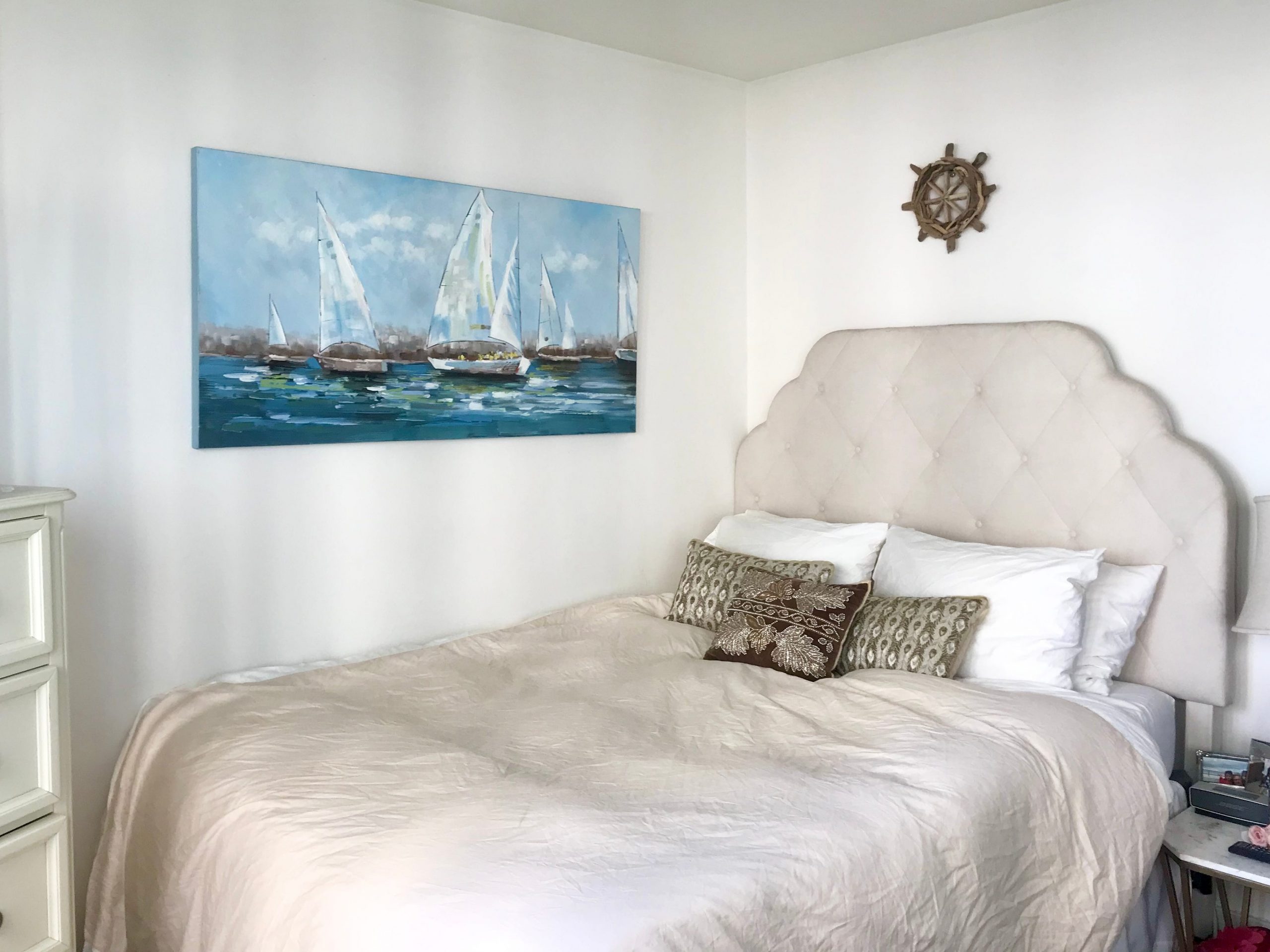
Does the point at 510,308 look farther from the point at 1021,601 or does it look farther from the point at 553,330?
the point at 1021,601

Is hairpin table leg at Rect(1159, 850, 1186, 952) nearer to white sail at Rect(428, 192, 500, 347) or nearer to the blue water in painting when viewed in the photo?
the blue water in painting

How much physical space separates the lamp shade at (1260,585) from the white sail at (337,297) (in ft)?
7.40

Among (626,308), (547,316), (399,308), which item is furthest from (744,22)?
(399,308)

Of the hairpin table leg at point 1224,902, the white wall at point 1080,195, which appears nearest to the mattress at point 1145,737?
the hairpin table leg at point 1224,902

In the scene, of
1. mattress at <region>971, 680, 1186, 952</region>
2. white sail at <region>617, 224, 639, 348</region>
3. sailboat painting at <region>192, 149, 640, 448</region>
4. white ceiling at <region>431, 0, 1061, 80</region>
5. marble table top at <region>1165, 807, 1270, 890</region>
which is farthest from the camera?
white sail at <region>617, 224, 639, 348</region>

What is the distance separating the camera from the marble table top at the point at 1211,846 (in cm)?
226

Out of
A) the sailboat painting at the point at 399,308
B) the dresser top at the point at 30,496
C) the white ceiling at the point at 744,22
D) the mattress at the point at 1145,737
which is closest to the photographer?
the dresser top at the point at 30,496

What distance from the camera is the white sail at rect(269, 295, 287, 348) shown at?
2664mm

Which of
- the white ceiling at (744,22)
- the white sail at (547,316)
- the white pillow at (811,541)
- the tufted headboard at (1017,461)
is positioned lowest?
the white pillow at (811,541)

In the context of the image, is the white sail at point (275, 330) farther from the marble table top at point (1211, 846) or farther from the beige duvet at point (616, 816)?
A: the marble table top at point (1211, 846)

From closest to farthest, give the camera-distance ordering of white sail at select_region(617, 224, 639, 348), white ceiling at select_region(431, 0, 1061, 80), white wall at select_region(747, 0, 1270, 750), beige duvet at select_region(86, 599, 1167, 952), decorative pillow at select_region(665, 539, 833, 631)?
beige duvet at select_region(86, 599, 1167, 952) < white wall at select_region(747, 0, 1270, 750) < white ceiling at select_region(431, 0, 1061, 80) < decorative pillow at select_region(665, 539, 833, 631) < white sail at select_region(617, 224, 639, 348)

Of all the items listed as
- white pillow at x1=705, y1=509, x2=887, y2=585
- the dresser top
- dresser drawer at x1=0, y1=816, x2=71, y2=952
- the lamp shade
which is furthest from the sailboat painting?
the lamp shade

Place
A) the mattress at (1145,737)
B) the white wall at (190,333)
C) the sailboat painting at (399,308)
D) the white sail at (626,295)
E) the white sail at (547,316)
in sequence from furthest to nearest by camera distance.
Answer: the white sail at (626,295) → the white sail at (547,316) → the sailboat painting at (399,308) → the mattress at (1145,737) → the white wall at (190,333)

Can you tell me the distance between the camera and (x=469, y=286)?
3076 millimetres
